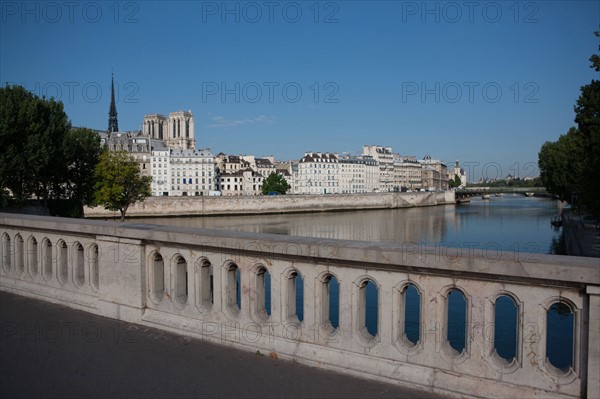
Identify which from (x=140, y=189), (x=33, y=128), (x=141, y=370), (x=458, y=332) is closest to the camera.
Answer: (x=141, y=370)

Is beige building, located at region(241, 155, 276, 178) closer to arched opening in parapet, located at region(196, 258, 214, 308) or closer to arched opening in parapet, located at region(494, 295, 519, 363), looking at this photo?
arched opening in parapet, located at region(494, 295, 519, 363)

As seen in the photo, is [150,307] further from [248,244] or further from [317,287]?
[317,287]

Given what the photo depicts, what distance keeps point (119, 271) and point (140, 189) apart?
56.7m

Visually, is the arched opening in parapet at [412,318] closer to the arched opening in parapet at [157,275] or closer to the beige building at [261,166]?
the arched opening in parapet at [157,275]

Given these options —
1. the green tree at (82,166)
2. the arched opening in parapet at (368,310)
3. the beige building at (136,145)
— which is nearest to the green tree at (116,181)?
the green tree at (82,166)

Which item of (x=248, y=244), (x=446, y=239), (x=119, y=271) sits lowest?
(x=446, y=239)

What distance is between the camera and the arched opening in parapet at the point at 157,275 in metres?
6.33

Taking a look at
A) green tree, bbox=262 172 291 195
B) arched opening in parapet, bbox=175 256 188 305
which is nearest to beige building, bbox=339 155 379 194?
green tree, bbox=262 172 291 195

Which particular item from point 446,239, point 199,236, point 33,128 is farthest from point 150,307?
point 446,239

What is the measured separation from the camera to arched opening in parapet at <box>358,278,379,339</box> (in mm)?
4820

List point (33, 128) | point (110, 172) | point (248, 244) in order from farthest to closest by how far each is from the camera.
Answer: point (110, 172) < point (33, 128) < point (248, 244)

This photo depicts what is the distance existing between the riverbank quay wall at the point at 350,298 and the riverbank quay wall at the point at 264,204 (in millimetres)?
75076

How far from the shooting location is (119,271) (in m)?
6.57

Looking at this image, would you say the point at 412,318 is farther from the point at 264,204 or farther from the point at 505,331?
the point at 264,204
